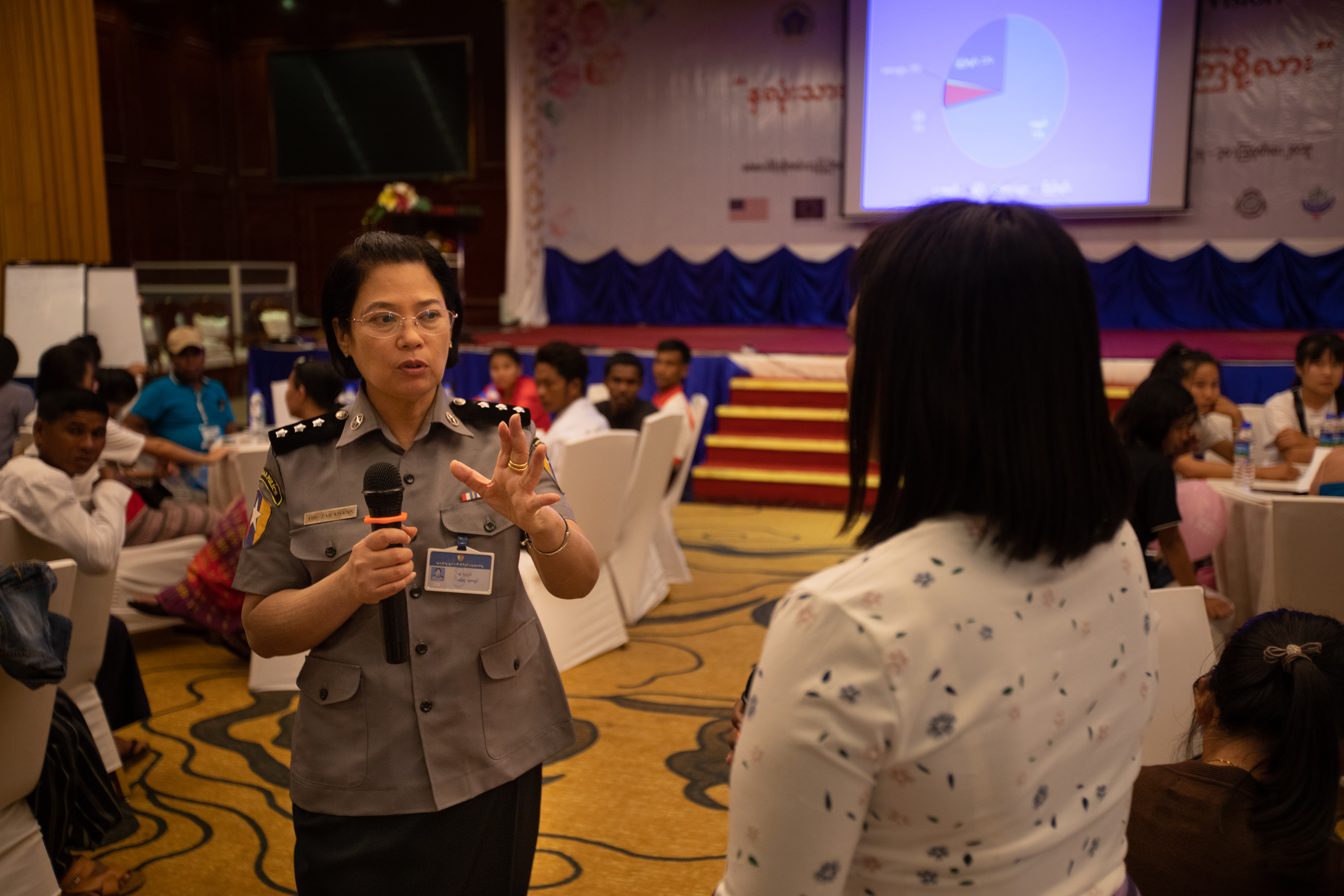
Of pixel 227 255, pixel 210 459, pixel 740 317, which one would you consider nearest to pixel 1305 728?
pixel 210 459

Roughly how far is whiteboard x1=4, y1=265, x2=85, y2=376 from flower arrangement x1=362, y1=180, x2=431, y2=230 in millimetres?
2746

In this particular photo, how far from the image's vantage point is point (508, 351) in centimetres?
609

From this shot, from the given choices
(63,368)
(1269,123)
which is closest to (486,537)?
(63,368)

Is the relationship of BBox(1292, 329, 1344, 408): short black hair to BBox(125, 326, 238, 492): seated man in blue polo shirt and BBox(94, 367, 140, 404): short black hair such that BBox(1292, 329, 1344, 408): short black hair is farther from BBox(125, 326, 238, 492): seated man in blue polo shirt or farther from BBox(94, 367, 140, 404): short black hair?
BBox(94, 367, 140, 404): short black hair

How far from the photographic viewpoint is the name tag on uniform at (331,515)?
1391 mm

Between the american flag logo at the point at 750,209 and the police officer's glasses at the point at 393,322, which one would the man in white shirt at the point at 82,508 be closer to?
the police officer's glasses at the point at 393,322

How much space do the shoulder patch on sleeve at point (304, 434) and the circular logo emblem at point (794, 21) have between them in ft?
34.7

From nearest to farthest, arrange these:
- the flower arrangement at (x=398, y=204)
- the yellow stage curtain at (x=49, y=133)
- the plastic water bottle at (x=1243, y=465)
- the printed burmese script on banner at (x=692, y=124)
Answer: the plastic water bottle at (x=1243, y=465)
the yellow stage curtain at (x=49, y=133)
the flower arrangement at (x=398, y=204)
the printed burmese script on banner at (x=692, y=124)

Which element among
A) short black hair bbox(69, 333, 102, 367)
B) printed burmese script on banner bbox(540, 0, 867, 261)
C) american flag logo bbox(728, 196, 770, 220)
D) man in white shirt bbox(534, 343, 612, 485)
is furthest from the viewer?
american flag logo bbox(728, 196, 770, 220)

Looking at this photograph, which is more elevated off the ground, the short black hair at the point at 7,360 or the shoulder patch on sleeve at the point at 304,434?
the shoulder patch on sleeve at the point at 304,434

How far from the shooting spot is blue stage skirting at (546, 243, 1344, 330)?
941cm

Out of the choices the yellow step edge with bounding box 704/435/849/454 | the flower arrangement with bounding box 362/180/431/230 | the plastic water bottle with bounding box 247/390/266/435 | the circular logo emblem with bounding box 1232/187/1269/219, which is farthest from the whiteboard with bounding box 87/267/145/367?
the circular logo emblem with bounding box 1232/187/1269/219

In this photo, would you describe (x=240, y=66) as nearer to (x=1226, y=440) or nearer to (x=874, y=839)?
(x=1226, y=440)

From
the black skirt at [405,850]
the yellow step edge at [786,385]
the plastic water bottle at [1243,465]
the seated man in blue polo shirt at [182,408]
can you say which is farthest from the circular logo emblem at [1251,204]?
the black skirt at [405,850]
